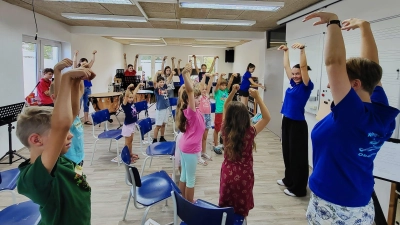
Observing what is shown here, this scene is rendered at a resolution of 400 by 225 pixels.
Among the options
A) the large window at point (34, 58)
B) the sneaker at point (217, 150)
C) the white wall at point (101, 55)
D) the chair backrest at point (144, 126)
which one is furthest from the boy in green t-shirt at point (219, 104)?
the white wall at point (101, 55)

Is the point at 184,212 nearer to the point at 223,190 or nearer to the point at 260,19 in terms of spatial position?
the point at 223,190

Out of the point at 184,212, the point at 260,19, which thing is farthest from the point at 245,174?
the point at 260,19

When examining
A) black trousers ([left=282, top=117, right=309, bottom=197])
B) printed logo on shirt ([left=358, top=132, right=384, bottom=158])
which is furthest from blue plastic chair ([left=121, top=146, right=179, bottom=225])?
black trousers ([left=282, top=117, right=309, bottom=197])

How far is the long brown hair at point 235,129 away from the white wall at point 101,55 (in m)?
6.84

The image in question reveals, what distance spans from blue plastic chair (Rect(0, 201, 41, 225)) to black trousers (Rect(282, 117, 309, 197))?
285 cm

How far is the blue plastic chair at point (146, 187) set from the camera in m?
2.27

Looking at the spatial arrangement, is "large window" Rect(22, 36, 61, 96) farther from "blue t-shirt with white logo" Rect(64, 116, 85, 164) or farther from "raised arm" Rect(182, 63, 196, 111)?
"raised arm" Rect(182, 63, 196, 111)

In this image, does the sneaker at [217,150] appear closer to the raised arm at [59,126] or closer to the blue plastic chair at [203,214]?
the blue plastic chair at [203,214]

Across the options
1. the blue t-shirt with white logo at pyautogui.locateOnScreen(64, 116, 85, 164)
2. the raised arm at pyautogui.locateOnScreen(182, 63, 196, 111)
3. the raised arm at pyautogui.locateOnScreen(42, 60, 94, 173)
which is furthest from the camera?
the raised arm at pyautogui.locateOnScreen(182, 63, 196, 111)

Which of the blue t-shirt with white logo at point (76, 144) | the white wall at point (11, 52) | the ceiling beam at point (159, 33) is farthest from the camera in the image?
the ceiling beam at point (159, 33)

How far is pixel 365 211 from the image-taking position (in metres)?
1.27

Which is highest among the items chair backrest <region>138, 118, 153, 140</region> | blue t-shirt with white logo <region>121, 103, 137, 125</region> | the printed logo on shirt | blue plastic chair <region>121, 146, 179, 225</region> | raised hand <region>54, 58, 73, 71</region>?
raised hand <region>54, 58, 73, 71</region>

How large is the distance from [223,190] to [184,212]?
0.41m

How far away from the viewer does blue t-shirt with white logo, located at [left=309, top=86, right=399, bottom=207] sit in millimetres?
1124
